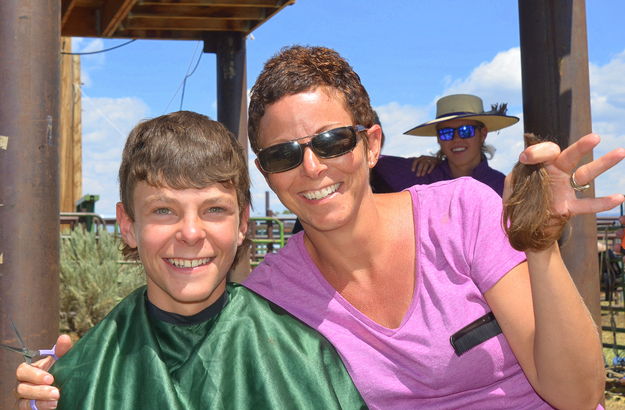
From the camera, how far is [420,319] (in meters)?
2.40

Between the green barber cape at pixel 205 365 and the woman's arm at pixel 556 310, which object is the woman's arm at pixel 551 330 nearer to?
the woman's arm at pixel 556 310

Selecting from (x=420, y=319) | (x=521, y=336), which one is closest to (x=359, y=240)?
(x=420, y=319)

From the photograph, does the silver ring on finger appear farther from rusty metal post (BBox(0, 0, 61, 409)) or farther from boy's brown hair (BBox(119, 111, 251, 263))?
rusty metal post (BBox(0, 0, 61, 409))

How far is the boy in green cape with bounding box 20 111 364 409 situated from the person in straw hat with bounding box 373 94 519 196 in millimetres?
2465

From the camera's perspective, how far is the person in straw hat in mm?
5016

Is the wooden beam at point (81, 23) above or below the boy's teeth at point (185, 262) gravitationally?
above

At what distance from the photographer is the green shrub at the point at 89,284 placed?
29.8 ft

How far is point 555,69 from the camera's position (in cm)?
403

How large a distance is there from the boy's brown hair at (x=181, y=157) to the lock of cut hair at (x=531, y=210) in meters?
0.92

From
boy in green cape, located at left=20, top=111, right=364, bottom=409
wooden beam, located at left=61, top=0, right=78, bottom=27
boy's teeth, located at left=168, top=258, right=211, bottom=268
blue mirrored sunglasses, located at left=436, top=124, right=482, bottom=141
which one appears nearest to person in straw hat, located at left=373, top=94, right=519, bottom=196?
blue mirrored sunglasses, located at left=436, top=124, right=482, bottom=141

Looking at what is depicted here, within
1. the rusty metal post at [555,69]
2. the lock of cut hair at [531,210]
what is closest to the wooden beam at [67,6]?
the rusty metal post at [555,69]

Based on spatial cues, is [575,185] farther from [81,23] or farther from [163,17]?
[81,23]

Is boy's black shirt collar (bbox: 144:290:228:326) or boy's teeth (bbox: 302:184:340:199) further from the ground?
boy's teeth (bbox: 302:184:340:199)

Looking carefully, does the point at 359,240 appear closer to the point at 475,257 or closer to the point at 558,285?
the point at 475,257
